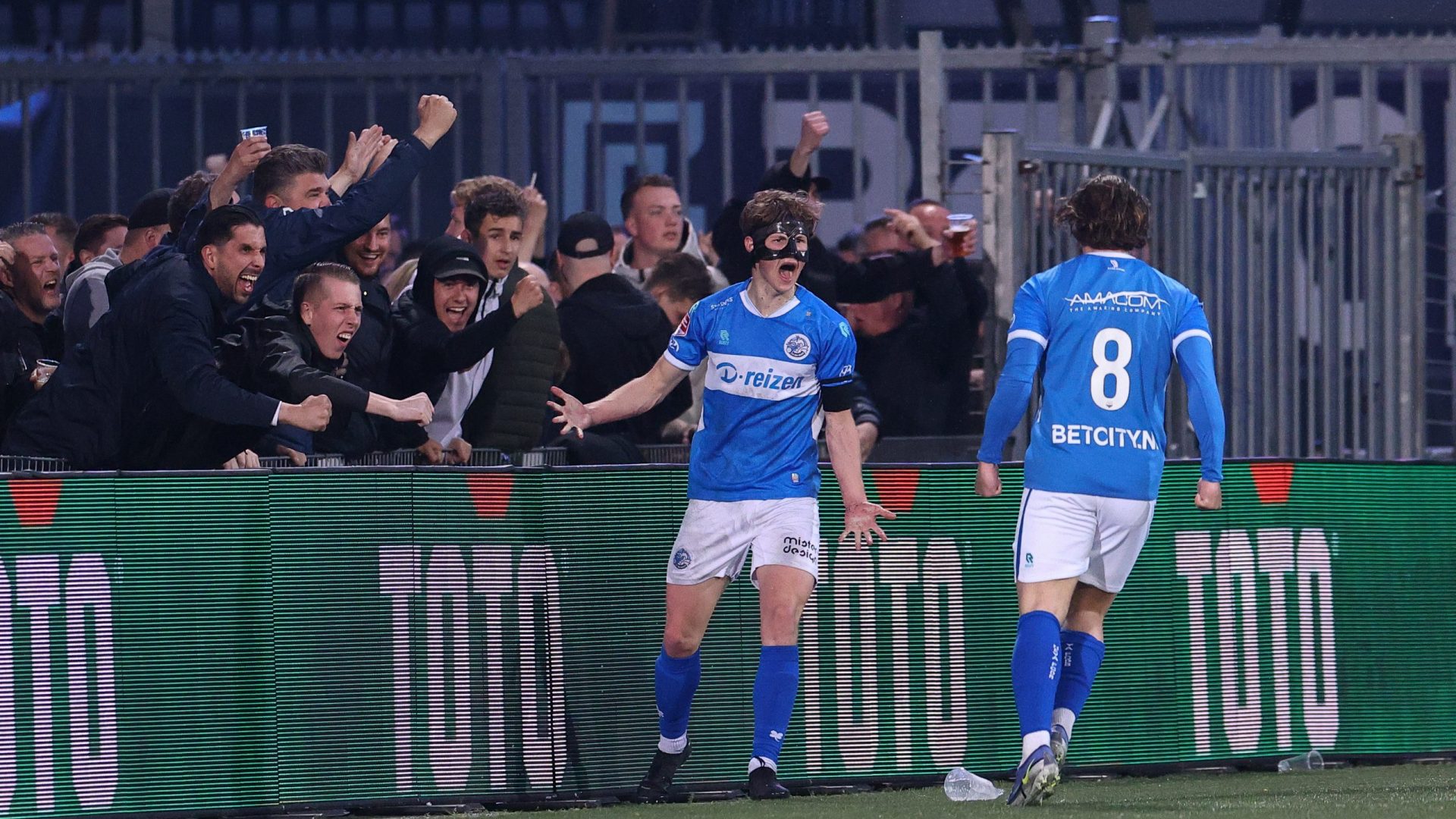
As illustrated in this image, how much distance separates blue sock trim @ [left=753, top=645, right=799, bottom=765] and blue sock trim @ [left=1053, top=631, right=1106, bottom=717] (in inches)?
34.7

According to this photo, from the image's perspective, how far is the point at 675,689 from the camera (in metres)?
7.62

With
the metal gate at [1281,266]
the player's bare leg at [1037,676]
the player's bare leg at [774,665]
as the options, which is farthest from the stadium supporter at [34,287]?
the metal gate at [1281,266]

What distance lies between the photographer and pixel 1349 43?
12844 mm

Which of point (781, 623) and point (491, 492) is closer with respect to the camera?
point (781, 623)

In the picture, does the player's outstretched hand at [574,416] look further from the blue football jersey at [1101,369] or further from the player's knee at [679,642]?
the blue football jersey at [1101,369]

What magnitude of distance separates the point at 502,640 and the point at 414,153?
6.47 ft

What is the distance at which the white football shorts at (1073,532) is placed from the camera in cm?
721

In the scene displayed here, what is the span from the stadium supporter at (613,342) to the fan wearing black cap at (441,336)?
2.21ft

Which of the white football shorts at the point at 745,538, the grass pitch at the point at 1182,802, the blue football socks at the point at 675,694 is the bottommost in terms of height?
the grass pitch at the point at 1182,802

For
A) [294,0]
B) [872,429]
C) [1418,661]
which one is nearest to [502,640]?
[872,429]

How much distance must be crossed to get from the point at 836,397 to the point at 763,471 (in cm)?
38

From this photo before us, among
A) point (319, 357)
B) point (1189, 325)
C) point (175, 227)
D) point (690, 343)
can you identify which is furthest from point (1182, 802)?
point (175, 227)

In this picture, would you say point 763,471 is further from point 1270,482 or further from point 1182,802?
point 1270,482

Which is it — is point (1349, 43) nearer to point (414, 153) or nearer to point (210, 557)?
point (414, 153)
